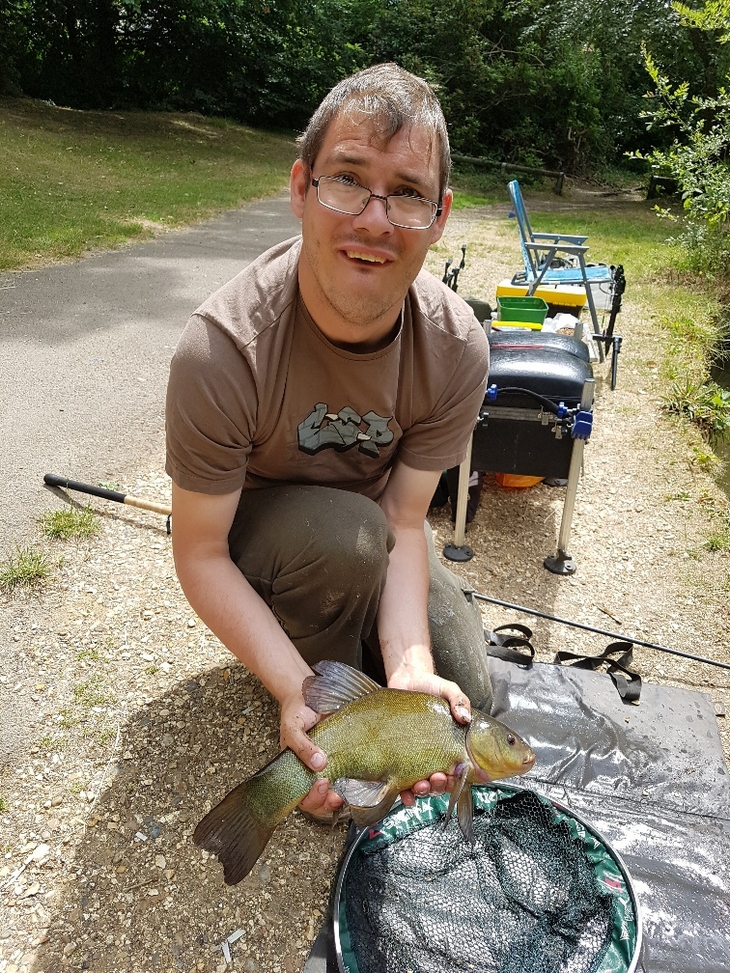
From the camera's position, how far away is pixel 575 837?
6.65 feet

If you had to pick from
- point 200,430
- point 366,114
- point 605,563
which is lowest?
point 605,563

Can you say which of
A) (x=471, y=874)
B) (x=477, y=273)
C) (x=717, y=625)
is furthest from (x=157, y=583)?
(x=477, y=273)

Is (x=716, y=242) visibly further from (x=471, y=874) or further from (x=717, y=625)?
(x=471, y=874)

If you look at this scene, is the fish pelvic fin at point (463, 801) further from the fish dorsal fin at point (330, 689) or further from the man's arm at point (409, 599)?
the fish dorsal fin at point (330, 689)

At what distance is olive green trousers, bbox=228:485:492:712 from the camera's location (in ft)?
6.56

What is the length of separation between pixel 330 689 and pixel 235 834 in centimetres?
35

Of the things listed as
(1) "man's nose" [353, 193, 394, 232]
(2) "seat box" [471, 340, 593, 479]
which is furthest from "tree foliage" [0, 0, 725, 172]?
(1) "man's nose" [353, 193, 394, 232]

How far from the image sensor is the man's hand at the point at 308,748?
5.29 ft

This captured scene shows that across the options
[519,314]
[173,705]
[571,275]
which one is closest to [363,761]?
[173,705]

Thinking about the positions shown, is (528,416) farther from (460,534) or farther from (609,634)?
(609,634)

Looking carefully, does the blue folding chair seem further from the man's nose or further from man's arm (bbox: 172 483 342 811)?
man's arm (bbox: 172 483 342 811)

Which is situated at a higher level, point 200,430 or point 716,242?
point 200,430

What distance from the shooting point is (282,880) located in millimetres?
2010

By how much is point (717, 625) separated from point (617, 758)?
1.21m
